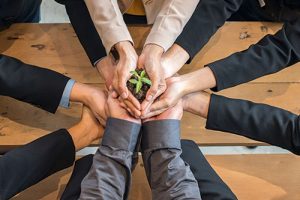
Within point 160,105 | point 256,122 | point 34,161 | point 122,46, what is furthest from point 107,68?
point 256,122

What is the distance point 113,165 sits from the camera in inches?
38.1

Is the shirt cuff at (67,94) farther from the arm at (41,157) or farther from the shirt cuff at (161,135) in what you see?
the shirt cuff at (161,135)

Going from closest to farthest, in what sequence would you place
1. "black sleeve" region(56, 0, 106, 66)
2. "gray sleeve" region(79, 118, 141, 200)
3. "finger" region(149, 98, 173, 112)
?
"gray sleeve" region(79, 118, 141, 200)
"finger" region(149, 98, 173, 112)
"black sleeve" region(56, 0, 106, 66)

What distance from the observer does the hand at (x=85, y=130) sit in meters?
1.09

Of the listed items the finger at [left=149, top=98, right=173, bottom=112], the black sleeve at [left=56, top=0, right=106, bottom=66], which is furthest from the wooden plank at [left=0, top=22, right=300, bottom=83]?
the finger at [left=149, top=98, right=173, bottom=112]

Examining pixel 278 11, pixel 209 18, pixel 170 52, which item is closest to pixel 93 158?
pixel 170 52

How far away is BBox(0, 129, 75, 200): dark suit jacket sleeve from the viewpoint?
0.98 metres

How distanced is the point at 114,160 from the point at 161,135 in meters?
0.12

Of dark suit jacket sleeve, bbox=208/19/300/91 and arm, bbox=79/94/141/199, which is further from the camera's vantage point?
dark suit jacket sleeve, bbox=208/19/300/91

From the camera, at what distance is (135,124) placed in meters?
1.02

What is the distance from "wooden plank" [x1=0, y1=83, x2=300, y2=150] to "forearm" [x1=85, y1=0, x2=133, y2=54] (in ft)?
0.76

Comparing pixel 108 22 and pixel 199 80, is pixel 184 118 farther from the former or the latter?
pixel 108 22

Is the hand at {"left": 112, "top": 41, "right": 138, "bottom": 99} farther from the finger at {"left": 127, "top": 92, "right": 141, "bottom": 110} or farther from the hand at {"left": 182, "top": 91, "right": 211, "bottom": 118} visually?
the hand at {"left": 182, "top": 91, "right": 211, "bottom": 118}

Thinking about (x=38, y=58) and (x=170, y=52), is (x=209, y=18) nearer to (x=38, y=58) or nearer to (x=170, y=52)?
(x=170, y=52)
